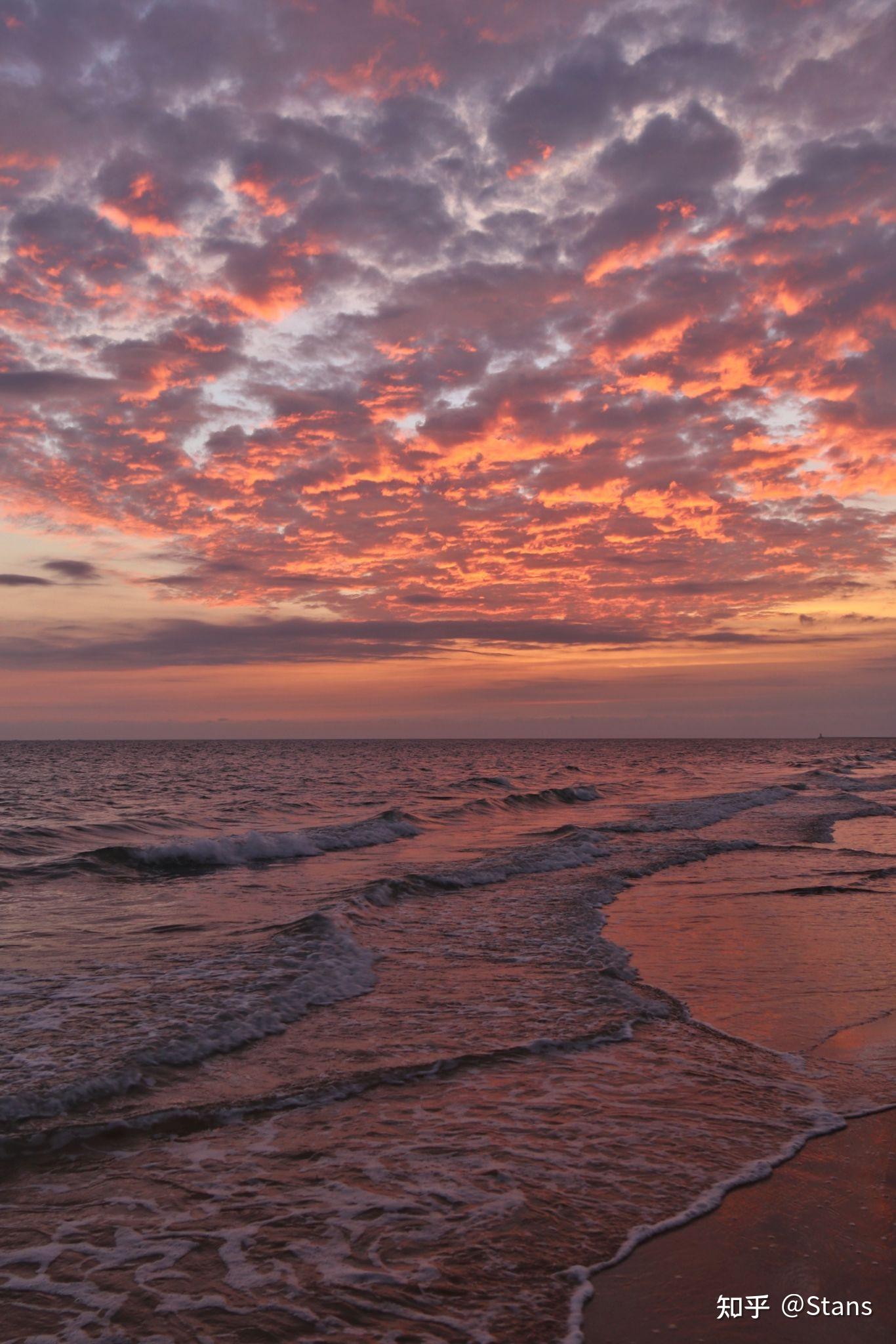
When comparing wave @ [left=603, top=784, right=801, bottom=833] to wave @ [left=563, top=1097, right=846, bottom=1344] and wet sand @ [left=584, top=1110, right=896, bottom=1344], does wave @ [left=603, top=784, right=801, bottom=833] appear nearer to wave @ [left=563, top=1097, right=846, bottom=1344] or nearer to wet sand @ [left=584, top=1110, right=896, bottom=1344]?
wave @ [left=563, top=1097, right=846, bottom=1344]

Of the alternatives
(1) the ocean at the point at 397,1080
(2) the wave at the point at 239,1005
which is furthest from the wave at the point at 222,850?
(2) the wave at the point at 239,1005

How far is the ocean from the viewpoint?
434 cm

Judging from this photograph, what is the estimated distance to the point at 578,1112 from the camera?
6.30 meters

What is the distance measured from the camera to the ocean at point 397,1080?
171 inches

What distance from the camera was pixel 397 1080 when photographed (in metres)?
6.89

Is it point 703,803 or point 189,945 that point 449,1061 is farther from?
point 703,803

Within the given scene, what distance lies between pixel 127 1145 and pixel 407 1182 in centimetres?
201

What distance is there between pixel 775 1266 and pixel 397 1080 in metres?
3.32

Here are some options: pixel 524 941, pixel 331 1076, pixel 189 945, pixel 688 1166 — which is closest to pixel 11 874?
pixel 189 945

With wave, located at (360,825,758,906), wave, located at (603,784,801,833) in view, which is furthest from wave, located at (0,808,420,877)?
wave, located at (603,784,801,833)

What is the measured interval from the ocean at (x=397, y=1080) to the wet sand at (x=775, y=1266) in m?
0.19

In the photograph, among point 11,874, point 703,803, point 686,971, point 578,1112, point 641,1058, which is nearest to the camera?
point 578,1112

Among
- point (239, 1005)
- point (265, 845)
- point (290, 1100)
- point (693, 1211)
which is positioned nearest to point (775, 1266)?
point (693, 1211)

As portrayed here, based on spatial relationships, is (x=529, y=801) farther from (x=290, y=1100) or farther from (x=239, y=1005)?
(x=290, y=1100)
